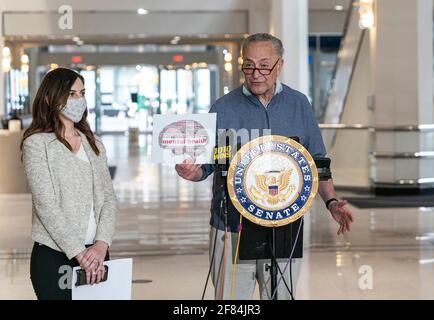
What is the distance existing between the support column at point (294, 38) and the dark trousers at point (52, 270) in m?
13.4

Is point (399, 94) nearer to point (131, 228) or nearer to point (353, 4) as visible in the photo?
point (353, 4)

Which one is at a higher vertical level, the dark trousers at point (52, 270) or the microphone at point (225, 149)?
the microphone at point (225, 149)

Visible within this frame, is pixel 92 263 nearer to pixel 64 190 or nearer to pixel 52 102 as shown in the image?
pixel 64 190

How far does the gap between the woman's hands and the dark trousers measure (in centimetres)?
7

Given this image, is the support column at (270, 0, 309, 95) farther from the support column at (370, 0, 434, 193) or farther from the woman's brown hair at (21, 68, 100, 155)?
the woman's brown hair at (21, 68, 100, 155)

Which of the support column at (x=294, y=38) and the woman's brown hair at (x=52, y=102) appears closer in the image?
the woman's brown hair at (x=52, y=102)

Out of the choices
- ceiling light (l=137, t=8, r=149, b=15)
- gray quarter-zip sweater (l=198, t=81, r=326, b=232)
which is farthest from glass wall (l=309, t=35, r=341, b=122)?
gray quarter-zip sweater (l=198, t=81, r=326, b=232)

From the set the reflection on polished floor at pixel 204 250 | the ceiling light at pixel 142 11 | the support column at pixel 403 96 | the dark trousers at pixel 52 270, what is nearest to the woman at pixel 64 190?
the dark trousers at pixel 52 270

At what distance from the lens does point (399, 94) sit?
14.3 m

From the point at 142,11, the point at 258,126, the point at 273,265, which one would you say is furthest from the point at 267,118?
the point at 142,11

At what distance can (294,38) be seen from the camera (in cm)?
1694

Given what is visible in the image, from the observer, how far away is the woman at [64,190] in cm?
359

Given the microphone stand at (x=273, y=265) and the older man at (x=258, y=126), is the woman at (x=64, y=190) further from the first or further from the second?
the microphone stand at (x=273, y=265)
